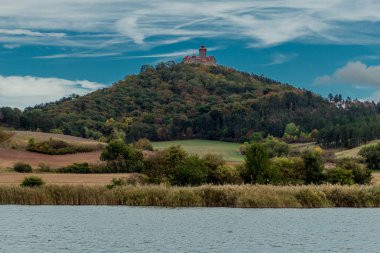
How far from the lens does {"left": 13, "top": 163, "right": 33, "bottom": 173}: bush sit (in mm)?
121938

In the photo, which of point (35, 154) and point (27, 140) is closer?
point (35, 154)

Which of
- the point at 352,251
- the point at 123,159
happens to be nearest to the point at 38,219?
the point at 352,251

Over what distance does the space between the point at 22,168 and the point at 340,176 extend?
55848 millimetres

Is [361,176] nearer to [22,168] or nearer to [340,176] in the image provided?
[340,176]

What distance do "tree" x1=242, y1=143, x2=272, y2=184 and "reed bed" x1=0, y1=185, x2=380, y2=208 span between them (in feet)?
62.1

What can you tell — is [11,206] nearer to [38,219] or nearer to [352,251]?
[38,219]

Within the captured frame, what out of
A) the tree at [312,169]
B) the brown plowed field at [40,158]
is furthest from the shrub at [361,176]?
the brown plowed field at [40,158]

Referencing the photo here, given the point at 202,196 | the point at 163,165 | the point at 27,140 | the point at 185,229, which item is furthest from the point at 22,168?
the point at 185,229

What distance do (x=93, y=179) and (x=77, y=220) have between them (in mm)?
46700

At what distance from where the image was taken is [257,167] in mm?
94312

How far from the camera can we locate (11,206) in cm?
7225

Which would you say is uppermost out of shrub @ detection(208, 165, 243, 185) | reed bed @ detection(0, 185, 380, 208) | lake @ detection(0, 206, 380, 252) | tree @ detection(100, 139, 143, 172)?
tree @ detection(100, 139, 143, 172)

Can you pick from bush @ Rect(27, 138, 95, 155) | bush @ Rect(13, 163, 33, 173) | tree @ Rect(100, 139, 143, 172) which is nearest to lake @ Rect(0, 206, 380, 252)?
tree @ Rect(100, 139, 143, 172)

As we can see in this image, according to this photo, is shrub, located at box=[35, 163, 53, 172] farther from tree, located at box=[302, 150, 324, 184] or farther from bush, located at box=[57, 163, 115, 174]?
tree, located at box=[302, 150, 324, 184]
